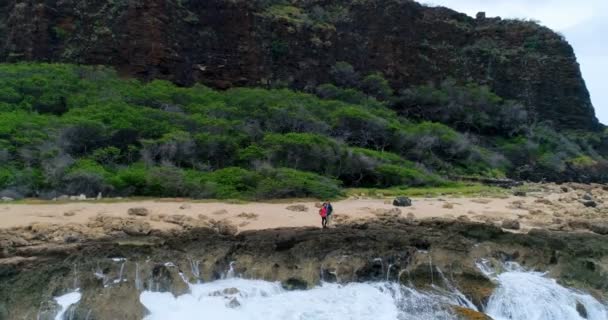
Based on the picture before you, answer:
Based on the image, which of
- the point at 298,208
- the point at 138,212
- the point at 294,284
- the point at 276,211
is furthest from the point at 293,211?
the point at 294,284

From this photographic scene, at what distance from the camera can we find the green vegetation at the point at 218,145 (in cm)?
2158

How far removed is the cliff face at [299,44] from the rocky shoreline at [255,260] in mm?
28511

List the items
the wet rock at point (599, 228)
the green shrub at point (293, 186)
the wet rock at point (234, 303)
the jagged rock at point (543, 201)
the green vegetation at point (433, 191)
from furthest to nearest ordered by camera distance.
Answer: the green vegetation at point (433, 191)
the jagged rock at point (543, 201)
the green shrub at point (293, 186)
the wet rock at point (599, 228)
the wet rock at point (234, 303)

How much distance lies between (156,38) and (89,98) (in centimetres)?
1120

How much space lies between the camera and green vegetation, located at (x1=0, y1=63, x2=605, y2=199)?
2158 cm

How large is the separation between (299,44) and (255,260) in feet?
121

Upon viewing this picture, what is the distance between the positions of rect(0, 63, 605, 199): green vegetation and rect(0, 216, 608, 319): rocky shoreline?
7416 mm

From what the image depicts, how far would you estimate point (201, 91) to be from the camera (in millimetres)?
36281

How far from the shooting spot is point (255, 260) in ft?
39.0

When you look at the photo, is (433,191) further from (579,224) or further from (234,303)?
(234,303)

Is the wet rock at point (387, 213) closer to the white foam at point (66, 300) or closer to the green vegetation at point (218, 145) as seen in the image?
the green vegetation at point (218, 145)

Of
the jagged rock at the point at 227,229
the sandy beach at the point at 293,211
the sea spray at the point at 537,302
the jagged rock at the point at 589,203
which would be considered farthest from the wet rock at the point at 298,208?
the jagged rock at the point at 589,203

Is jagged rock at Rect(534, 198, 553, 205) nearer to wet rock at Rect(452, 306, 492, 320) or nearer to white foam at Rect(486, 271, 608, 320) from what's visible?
white foam at Rect(486, 271, 608, 320)

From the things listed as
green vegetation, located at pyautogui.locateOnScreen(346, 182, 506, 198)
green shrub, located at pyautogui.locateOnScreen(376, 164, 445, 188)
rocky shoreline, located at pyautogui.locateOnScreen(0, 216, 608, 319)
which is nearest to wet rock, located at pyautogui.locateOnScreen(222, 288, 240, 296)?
rocky shoreline, located at pyautogui.locateOnScreen(0, 216, 608, 319)
